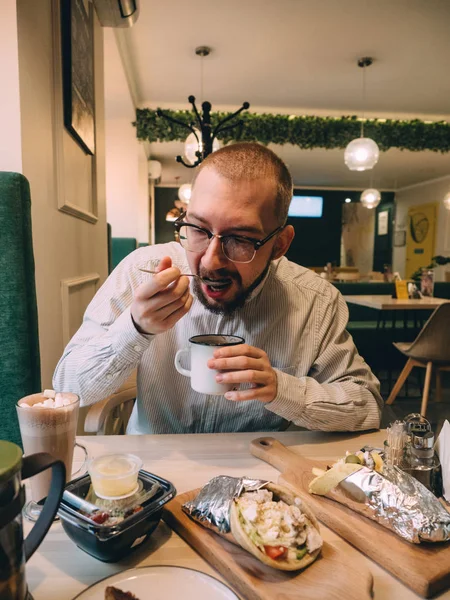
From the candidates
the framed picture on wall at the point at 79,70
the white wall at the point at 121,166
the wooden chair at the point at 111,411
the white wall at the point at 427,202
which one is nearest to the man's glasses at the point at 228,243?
the wooden chair at the point at 111,411

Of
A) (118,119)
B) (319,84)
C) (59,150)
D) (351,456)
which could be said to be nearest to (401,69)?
(319,84)

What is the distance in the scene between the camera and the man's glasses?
1082 millimetres

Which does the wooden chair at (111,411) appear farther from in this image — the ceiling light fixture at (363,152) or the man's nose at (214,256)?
the ceiling light fixture at (363,152)

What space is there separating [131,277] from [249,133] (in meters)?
5.61

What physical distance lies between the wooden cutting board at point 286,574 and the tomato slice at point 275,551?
1.1 inches

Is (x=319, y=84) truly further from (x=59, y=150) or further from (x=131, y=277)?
(x=131, y=277)

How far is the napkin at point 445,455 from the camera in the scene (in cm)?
78

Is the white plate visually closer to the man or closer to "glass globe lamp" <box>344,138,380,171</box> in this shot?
the man

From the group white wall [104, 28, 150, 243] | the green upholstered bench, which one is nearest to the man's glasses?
the green upholstered bench

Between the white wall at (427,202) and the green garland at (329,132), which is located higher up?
the green garland at (329,132)

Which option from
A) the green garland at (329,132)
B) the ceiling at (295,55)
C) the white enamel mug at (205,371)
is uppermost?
the ceiling at (295,55)

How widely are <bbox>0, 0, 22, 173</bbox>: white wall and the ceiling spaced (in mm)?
2823

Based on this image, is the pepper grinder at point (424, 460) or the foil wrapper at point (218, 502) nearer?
the foil wrapper at point (218, 502)

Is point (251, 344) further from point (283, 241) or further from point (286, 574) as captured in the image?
point (286, 574)
